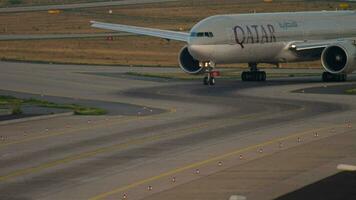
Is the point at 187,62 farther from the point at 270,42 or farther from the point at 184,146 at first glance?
the point at 184,146

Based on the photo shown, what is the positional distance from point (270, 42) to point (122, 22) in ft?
164

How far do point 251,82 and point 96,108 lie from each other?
19235 mm

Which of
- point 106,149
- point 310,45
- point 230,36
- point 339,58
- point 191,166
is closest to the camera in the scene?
point 191,166

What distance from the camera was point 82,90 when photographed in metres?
67.0

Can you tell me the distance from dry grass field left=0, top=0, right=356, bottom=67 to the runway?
30.4 m

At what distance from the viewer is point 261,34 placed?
7094 cm

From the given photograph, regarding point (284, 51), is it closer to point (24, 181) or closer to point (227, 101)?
point (227, 101)

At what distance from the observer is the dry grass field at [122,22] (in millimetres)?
96312

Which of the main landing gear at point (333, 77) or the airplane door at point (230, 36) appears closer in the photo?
the airplane door at point (230, 36)

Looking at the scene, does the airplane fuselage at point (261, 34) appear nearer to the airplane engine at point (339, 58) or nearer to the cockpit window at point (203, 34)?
the cockpit window at point (203, 34)

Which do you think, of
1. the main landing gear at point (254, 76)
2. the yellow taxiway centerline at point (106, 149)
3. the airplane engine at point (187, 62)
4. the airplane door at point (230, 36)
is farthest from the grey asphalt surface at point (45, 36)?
the yellow taxiway centerline at point (106, 149)

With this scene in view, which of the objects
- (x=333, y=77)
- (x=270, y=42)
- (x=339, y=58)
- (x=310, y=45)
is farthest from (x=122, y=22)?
(x=339, y=58)

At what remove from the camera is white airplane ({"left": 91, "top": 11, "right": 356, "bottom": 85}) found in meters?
69.4

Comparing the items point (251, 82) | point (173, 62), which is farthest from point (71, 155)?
point (173, 62)
